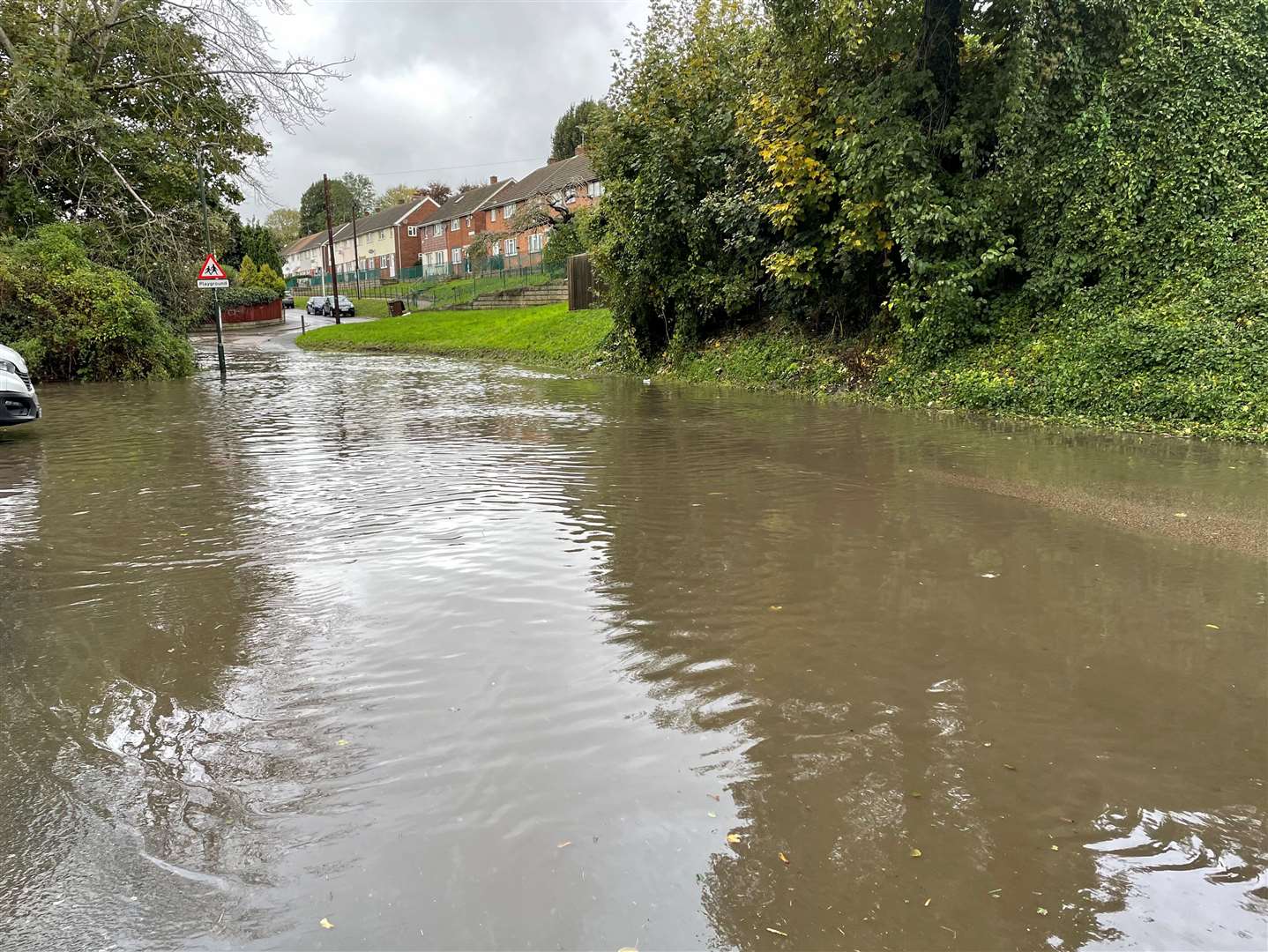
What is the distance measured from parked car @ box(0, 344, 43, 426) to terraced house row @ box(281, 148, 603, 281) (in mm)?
37324

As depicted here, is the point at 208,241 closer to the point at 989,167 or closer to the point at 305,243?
the point at 989,167

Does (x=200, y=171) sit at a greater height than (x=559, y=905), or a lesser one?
greater

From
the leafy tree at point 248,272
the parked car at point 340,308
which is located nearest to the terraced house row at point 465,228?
the parked car at point 340,308

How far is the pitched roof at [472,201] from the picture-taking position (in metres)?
75.1

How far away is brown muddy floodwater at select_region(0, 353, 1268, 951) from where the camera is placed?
104 inches

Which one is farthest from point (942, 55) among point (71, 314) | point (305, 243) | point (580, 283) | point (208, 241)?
point (305, 243)

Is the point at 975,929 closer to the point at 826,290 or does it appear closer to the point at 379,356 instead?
the point at 826,290

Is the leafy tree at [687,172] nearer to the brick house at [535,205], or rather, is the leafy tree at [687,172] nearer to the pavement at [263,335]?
the brick house at [535,205]

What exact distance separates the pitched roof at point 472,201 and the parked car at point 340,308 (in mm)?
16447

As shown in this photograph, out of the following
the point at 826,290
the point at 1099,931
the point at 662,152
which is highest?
the point at 662,152

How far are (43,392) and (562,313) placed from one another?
1685cm

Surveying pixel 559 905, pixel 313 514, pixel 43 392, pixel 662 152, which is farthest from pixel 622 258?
pixel 559 905

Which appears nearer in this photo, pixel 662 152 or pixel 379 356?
pixel 662 152

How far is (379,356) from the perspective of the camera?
31.8m
